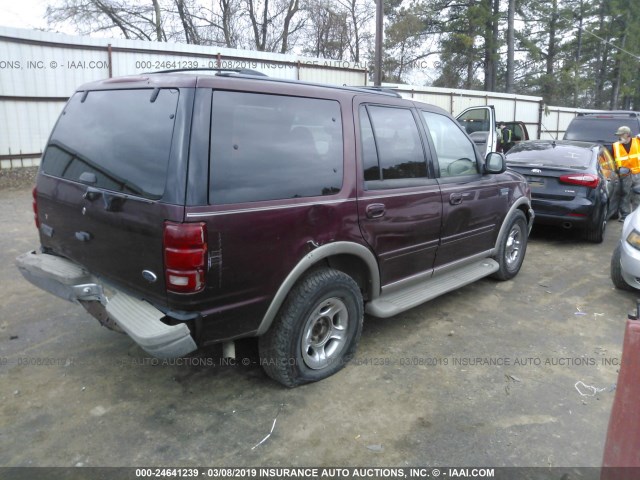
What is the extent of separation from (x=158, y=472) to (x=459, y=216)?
310cm

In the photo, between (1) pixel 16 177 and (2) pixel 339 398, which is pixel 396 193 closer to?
(2) pixel 339 398

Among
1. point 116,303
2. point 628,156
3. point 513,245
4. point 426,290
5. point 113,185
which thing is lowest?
point 426,290

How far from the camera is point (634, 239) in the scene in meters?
4.79

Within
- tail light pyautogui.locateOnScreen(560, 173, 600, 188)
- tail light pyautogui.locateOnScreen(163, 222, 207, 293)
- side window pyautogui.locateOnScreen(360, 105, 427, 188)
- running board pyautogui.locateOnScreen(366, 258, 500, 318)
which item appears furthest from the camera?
tail light pyautogui.locateOnScreen(560, 173, 600, 188)

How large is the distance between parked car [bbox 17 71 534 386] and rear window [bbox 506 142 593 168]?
4.07m

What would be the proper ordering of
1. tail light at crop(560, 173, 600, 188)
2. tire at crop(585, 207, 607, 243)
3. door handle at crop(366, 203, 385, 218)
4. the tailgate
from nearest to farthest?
the tailgate < door handle at crop(366, 203, 385, 218) < tail light at crop(560, 173, 600, 188) < tire at crop(585, 207, 607, 243)

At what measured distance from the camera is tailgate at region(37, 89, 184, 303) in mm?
2617

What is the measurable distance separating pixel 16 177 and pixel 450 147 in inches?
360

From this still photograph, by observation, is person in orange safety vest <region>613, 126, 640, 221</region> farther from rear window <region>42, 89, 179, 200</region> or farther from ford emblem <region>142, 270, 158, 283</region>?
ford emblem <region>142, 270, 158, 283</region>

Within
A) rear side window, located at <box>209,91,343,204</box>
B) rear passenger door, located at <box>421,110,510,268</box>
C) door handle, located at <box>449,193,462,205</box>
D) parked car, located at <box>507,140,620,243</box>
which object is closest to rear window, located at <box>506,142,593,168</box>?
parked car, located at <box>507,140,620,243</box>

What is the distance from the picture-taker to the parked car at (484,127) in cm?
1119

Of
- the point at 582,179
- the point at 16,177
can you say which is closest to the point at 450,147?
the point at 582,179

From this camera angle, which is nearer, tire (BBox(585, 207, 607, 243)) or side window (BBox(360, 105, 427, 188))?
side window (BBox(360, 105, 427, 188))

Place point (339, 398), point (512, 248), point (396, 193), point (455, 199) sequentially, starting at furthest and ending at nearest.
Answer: point (512, 248), point (455, 199), point (396, 193), point (339, 398)
